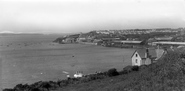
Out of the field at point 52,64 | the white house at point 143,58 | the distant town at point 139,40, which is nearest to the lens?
the white house at point 143,58

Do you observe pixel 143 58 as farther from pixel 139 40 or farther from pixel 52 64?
pixel 139 40

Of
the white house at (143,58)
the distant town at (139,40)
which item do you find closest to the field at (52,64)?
the white house at (143,58)

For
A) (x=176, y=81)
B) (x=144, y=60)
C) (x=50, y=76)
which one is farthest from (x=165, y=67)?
(x=50, y=76)

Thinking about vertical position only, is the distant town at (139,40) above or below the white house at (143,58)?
below

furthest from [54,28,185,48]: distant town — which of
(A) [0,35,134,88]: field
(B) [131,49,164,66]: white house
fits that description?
(B) [131,49,164,66]: white house

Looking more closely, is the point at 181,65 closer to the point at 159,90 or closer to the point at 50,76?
the point at 159,90

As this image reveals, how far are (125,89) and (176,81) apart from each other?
1138mm

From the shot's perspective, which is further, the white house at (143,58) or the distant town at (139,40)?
the distant town at (139,40)

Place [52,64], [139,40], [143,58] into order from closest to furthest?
[143,58] < [52,64] < [139,40]

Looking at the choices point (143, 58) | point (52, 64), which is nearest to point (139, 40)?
point (52, 64)

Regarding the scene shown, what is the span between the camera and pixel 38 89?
1009cm

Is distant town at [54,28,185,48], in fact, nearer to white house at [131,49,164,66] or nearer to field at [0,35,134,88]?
field at [0,35,134,88]

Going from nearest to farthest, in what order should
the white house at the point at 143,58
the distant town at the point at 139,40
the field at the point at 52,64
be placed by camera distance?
the white house at the point at 143,58 → the field at the point at 52,64 → the distant town at the point at 139,40

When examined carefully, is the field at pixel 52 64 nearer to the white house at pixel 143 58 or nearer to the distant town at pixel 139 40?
the white house at pixel 143 58
